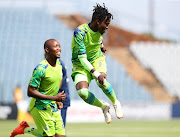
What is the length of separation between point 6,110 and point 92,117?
14.9 ft

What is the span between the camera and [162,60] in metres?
36.1

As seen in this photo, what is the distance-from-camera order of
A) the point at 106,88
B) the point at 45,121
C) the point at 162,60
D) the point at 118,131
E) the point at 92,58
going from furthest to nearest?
the point at 162,60 → the point at 118,131 → the point at 92,58 → the point at 106,88 → the point at 45,121

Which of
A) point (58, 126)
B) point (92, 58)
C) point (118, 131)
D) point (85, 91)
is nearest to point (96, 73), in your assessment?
point (85, 91)

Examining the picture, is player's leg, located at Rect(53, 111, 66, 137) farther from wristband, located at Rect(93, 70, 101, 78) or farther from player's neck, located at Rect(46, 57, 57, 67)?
wristband, located at Rect(93, 70, 101, 78)

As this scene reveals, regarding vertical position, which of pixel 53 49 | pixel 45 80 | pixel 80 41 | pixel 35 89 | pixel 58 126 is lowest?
pixel 58 126

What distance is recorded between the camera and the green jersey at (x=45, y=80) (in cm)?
764

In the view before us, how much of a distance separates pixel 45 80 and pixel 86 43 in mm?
1844

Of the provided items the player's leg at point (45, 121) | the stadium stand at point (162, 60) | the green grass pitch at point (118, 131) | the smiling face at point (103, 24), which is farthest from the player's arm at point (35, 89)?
the stadium stand at point (162, 60)

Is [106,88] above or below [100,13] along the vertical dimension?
below

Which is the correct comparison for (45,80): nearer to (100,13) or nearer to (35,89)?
(35,89)

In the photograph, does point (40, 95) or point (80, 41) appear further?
point (80, 41)

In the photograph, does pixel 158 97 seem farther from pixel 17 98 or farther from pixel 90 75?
pixel 90 75

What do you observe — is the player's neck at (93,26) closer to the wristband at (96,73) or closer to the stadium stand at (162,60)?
the wristband at (96,73)

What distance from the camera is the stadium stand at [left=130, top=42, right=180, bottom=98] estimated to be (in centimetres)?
3406
